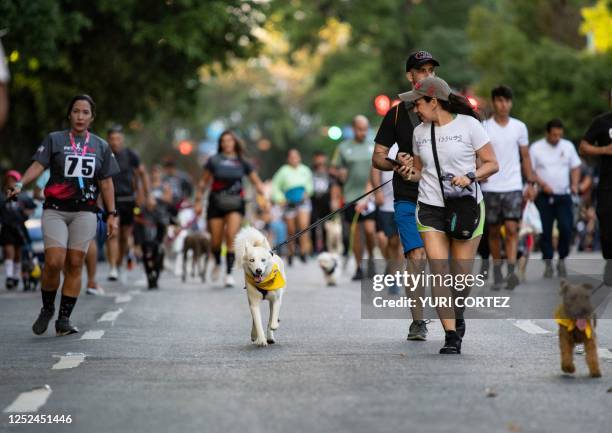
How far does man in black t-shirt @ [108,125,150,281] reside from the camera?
19.0 metres

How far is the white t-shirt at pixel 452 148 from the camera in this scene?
991 cm

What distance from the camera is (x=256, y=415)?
7227mm

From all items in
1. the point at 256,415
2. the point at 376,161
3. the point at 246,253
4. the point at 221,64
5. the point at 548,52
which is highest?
the point at 548,52

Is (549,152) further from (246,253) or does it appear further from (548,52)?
(548,52)

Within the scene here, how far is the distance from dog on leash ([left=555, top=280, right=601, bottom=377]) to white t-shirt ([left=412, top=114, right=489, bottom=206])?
4.98 ft

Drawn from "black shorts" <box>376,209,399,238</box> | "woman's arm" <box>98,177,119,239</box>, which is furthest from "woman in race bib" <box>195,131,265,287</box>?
"woman's arm" <box>98,177,119,239</box>

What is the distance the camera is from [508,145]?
15.7m

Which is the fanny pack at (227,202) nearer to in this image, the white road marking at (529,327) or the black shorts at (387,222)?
the black shorts at (387,222)

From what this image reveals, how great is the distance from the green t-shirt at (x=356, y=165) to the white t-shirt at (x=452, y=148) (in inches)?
348

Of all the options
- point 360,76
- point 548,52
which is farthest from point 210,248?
point 360,76

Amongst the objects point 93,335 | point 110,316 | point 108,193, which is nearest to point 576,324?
point 93,335

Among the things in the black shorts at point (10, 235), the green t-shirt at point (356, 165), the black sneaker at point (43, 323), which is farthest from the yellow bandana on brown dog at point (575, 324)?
the black shorts at point (10, 235)

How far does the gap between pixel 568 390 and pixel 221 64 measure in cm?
2519

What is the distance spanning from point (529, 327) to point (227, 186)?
296 inches
